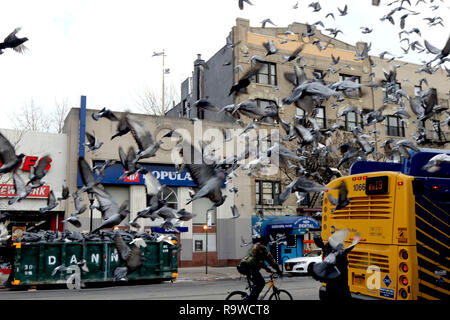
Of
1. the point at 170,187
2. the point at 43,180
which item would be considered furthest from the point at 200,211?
the point at 43,180

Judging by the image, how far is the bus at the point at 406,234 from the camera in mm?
6891

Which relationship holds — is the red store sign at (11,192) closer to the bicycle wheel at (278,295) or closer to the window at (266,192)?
the window at (266,192)

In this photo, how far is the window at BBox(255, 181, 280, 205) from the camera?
92.4ft

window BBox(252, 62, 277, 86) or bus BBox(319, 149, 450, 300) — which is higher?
window BBox(252, 62, 277, 86)

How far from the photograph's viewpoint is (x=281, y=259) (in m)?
24.5

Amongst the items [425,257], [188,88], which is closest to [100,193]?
[425,257]

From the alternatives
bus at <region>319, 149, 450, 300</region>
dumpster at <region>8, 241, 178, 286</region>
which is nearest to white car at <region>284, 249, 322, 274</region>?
dumpster at <region>8, 241, 178, 286</region>

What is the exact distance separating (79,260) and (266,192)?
14.3 meters

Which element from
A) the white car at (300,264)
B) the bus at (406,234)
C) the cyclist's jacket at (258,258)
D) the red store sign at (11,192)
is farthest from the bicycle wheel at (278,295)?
the red store sign at (11,192)

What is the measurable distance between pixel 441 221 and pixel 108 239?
1355cm

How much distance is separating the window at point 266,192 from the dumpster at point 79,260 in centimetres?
1074

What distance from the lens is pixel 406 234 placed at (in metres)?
6.95

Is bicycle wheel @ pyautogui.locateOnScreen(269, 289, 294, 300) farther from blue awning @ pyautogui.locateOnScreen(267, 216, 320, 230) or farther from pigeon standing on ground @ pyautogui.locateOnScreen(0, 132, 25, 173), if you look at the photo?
blue awning @ pyautogui.locateOnScreen(267, 216, 320, 230)

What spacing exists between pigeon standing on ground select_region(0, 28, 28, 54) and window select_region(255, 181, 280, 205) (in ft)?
75.4
